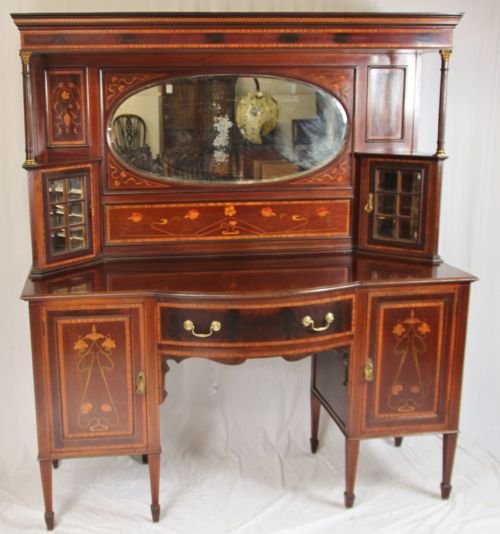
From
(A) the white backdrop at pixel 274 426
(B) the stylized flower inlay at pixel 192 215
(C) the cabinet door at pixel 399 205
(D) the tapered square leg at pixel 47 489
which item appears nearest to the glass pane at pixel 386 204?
(C) the cabinet door at pixel 399 205

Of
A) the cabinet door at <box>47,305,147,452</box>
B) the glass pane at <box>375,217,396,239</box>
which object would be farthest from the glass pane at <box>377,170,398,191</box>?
the cabinet door at <box>47,305,147,452</box>

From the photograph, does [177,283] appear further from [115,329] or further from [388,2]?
[388,2]

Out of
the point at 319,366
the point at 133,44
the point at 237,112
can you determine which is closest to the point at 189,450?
the point at 319,366

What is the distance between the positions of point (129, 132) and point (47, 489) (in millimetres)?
1272

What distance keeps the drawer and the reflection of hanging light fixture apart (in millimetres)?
729

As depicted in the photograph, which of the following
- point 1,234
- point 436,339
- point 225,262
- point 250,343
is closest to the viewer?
point 250,343

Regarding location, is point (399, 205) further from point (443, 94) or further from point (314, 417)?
point (314, 417)

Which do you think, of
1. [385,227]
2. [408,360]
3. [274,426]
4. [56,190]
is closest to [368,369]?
[408,360]

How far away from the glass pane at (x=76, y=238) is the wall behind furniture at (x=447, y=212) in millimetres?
374

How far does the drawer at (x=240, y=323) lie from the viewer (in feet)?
8.27

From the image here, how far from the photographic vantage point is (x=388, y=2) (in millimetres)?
3145

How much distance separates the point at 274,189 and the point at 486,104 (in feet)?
3.30

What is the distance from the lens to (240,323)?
253cm

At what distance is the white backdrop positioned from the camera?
2826 mm
